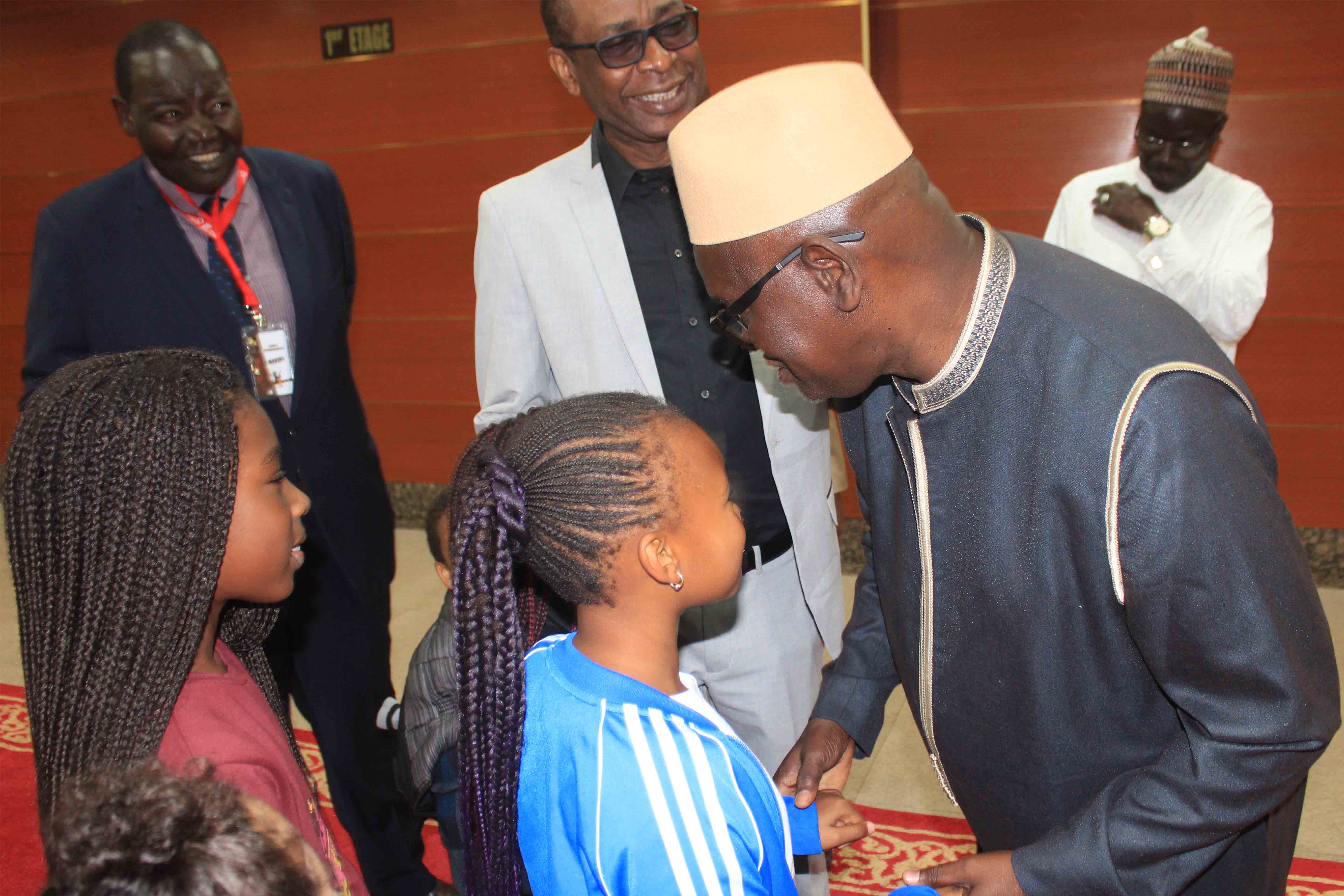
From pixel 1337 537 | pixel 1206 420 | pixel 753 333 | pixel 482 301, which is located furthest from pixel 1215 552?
pixel 1337 537

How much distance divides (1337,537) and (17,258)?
6713 mm

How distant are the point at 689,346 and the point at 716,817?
1.05m

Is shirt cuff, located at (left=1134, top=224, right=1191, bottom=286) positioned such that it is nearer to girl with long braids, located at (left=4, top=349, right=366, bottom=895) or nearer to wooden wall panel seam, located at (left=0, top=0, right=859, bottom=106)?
wooden wall panel seam, located at (left=0, top=0, right=859, bottom=106)

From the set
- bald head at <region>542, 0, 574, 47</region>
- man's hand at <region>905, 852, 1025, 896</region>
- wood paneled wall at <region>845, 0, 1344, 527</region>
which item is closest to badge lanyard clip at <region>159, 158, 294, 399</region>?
bald head at <region>542, 0, 574, 47</region>

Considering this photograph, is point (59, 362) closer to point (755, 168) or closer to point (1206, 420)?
point (755, 168)

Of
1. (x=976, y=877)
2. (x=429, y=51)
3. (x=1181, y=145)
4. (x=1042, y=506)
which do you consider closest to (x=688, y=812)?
(x=976, y=877)

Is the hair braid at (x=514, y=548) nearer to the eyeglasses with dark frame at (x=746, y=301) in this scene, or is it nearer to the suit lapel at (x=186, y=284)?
the eyeglasses with dark frame at (x=746, y=301)

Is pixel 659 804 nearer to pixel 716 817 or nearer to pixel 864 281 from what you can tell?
pixel 716 817

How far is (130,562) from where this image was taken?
116cm

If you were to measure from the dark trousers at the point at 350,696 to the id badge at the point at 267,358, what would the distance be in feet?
1.01

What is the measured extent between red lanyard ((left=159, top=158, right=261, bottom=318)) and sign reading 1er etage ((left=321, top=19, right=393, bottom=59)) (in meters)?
2.83

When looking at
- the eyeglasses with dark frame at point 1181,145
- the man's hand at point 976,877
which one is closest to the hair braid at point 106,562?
the man's hand at point 976,877

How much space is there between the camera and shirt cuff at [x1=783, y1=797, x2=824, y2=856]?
131cm

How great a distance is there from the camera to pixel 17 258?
18.6ft
